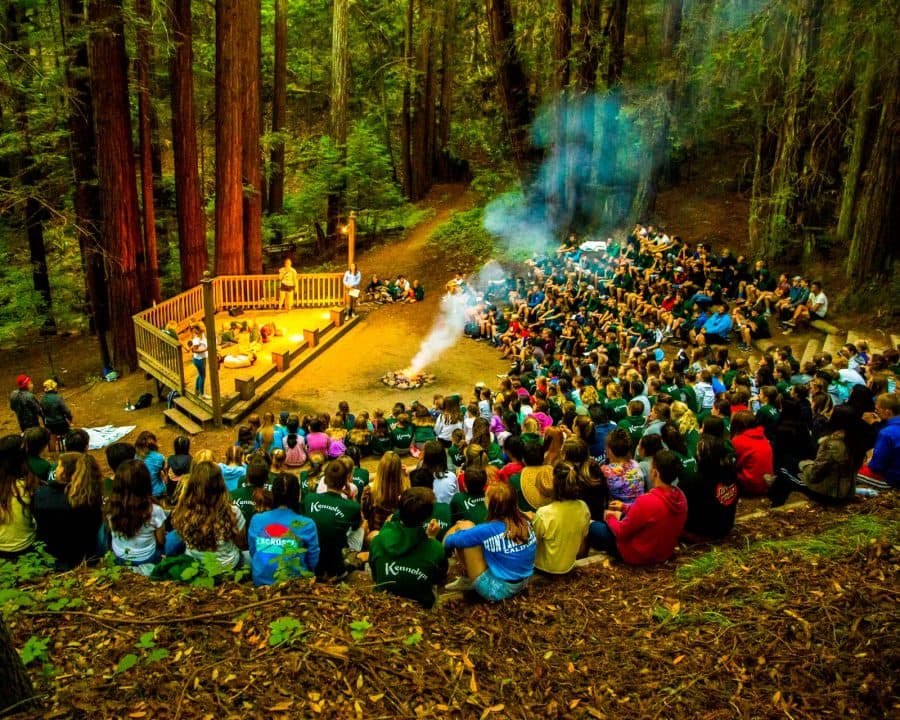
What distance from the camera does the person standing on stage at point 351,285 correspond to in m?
19.5

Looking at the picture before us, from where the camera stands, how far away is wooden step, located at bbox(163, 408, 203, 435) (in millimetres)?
13133

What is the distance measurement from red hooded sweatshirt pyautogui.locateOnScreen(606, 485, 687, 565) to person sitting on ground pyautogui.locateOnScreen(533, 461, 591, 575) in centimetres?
39

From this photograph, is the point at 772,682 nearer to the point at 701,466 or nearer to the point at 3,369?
the point at 701,466

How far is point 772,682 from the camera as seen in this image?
3650 millimetres

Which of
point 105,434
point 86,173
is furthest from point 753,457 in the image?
point 86,173

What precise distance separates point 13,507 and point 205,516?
163 centimetres

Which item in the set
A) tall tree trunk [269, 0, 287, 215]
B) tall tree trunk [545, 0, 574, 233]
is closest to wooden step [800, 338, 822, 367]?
tall tree trunk [545, 0, 574, 233]

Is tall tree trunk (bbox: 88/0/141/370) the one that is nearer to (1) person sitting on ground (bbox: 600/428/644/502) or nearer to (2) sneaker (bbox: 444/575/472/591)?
(1) person sitting on ground (bbox: 600/428/644/502)

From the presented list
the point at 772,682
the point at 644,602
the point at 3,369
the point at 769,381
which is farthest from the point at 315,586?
the point at 3,369

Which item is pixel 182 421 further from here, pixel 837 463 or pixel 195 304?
pixel 837 463

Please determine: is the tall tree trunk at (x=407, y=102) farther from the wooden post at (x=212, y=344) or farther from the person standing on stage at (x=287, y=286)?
the wooden post at (x=212, y=344)

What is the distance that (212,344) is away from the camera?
12.6 m

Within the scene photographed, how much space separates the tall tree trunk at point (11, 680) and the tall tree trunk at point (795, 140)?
59.6 feet

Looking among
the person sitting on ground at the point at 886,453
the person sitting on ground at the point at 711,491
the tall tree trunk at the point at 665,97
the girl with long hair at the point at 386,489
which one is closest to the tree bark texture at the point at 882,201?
the tall tree trunk at the point at 665,97
